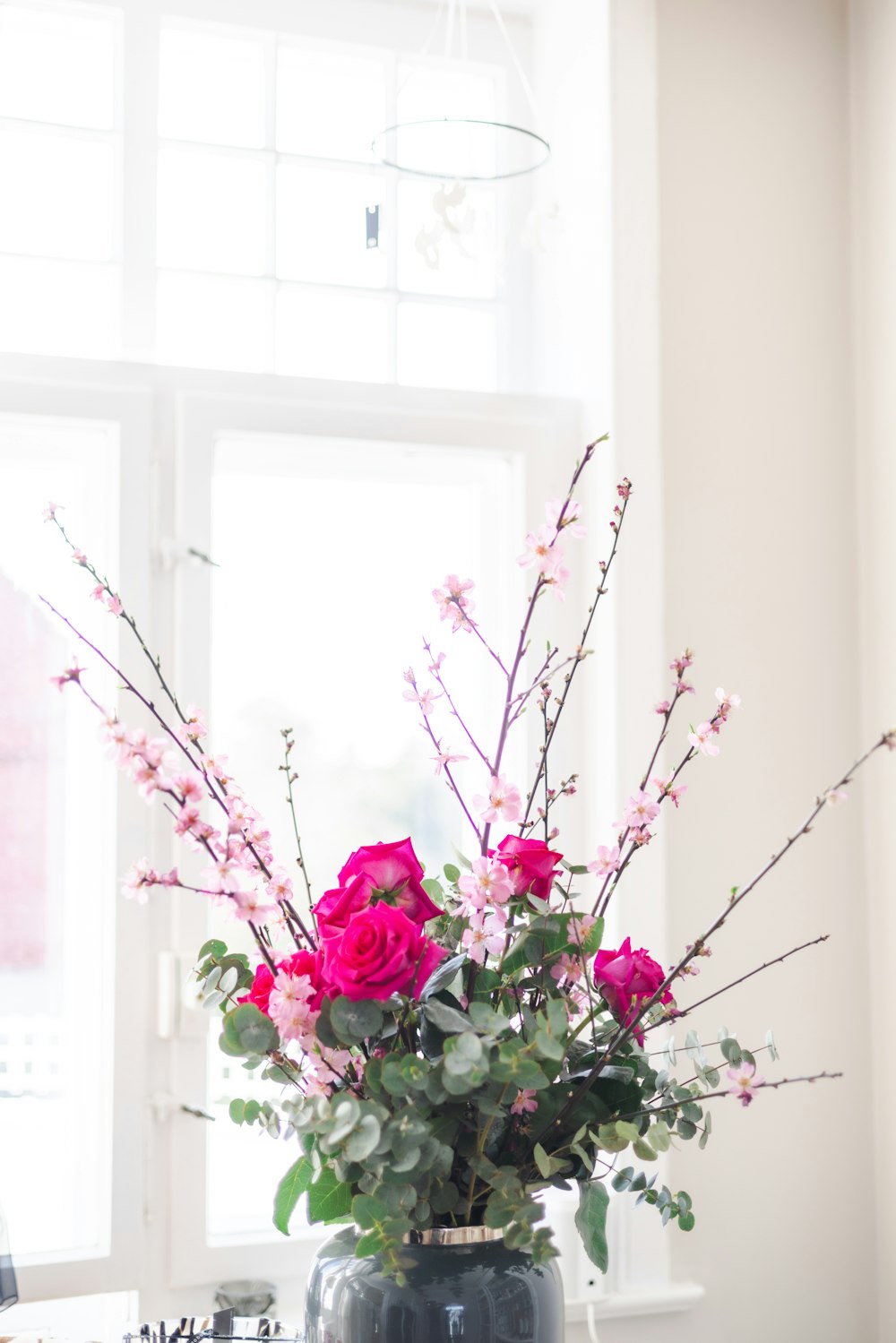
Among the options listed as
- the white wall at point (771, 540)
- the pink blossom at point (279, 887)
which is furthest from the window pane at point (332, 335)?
the pink blossom at point (279, 887)

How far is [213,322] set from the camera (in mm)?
2357

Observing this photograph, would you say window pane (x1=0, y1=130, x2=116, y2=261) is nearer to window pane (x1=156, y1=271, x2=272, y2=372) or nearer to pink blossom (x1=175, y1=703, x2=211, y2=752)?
window pane (x1=156, y1=271, x2=272, y2=372)

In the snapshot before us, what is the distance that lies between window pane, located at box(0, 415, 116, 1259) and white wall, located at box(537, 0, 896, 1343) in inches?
34.9

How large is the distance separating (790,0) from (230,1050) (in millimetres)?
2318

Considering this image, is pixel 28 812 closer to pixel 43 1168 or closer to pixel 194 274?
pixel 43 1168

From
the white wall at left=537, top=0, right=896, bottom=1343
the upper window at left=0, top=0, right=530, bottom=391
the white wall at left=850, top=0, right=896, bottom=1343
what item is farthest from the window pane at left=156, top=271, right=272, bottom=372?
the white wall at left=850, top=0, right=896, bottom=1343

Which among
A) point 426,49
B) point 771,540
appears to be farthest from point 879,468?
point 426,49

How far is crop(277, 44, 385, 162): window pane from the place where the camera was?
7.98 feet

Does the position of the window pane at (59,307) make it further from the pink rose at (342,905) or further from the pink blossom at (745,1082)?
the pink blossom at (745,1082)

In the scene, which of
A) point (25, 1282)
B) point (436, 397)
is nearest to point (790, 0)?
point (436, 397)

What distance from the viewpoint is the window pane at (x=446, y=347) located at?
248 centimetres

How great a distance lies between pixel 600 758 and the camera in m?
2.28

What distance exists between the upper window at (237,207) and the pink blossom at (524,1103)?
1557mm

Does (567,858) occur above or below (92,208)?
below
